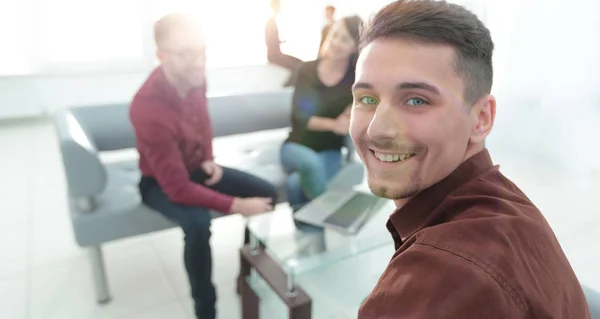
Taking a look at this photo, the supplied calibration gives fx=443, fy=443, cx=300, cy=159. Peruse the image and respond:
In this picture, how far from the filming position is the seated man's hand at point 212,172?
1826 millimetres

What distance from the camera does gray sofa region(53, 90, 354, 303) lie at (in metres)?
1.63

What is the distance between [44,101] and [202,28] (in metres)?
3.39

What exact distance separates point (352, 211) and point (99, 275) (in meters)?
1.04

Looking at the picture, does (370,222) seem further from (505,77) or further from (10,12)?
(10,12)

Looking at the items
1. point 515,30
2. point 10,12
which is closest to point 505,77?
point 515,30

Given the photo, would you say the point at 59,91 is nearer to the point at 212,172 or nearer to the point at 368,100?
the point at 212,172

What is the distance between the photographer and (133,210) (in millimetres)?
1718

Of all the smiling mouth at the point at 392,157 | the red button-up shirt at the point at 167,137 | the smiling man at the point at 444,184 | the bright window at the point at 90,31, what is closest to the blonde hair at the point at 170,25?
the red button-up shirt at the point at 167,137

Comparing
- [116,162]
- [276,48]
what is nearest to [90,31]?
[276,48]

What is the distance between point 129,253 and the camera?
7.10 feet

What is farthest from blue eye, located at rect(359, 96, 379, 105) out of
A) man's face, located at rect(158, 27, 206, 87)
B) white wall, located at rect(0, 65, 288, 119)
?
white wall, located at rect(0, 65, 288, 119)

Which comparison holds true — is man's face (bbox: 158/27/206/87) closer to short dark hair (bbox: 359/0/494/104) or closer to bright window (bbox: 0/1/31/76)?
short dark hair (bbox: 359/0/494/104)

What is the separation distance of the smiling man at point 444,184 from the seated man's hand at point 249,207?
889 mm

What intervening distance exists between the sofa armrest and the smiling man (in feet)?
3.88
